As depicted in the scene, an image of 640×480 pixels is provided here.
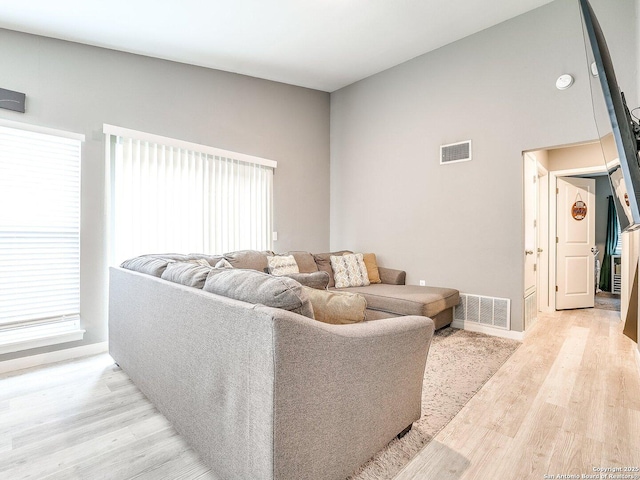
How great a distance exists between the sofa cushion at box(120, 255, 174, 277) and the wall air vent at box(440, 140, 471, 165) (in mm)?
3252

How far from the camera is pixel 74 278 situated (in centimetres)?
302

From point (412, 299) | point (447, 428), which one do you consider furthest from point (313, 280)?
point (412, 299)

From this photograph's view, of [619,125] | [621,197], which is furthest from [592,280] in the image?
[619,125]

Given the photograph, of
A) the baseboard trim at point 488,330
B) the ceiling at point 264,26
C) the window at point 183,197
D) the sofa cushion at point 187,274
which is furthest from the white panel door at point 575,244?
the sofa cushion at point 187,274

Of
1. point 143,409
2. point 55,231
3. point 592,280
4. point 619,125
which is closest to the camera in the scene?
point 619,125

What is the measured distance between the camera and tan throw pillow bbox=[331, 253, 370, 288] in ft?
14.0

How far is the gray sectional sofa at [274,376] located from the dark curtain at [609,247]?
6904mm

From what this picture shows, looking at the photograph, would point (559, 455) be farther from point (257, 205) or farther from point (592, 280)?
point (592, 280)

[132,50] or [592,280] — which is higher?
[132,50]

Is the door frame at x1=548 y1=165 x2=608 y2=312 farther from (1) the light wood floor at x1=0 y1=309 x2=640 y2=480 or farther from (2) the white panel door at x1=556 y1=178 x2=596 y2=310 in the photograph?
(1) the light wood floor at x1=0 y1=309 x2=640 y2=480

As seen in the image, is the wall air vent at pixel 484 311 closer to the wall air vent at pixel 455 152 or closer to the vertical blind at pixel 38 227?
the wall air vent at pixel 455 152

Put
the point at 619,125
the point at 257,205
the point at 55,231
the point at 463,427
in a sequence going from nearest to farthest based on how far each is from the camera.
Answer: the point at 619,125 → the point at 463,427 → the point at 55,231 → the point at 257,205

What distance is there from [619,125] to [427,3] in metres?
2.70

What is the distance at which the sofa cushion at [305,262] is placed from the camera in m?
4.12
